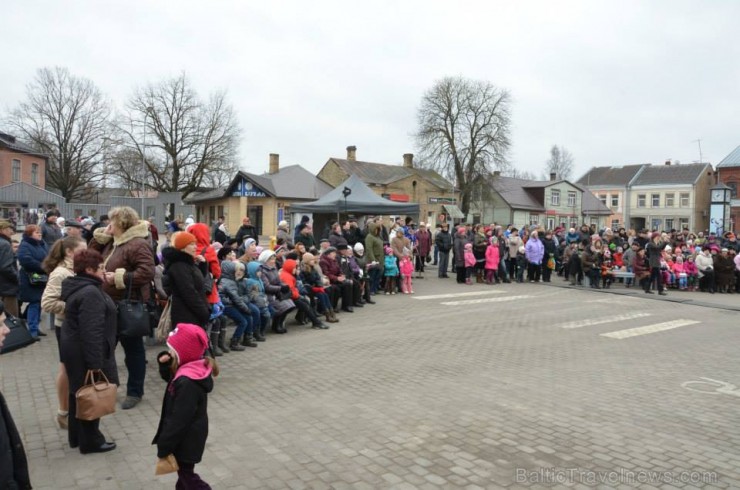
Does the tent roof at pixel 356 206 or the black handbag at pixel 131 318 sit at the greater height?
the tent roof at pixel 356 206

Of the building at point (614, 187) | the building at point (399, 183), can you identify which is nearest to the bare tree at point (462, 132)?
the building at point (399, 183)

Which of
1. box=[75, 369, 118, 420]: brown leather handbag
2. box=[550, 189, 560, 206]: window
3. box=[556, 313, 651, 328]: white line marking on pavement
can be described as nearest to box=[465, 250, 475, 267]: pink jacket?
box=[556, 313, 651, 328]: white line marking on pavement

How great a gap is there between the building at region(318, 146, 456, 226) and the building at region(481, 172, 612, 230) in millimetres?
7727

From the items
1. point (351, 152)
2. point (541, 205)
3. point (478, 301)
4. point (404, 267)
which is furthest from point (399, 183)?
point (478, 301)

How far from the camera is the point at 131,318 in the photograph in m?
5.29

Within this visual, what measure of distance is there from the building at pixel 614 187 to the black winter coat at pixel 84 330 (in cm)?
7823

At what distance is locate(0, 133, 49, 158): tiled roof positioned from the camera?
51750 mm

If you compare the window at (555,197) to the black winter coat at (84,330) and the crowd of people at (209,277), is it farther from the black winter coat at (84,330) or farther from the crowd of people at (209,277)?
the black winter coat at (84,330)

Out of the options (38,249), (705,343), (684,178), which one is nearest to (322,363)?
(38,249)

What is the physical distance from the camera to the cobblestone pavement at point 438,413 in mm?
4289

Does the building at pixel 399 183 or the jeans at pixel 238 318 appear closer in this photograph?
the jeans at pixel 238 318

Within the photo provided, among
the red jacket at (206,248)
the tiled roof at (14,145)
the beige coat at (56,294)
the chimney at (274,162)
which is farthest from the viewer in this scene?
the chimney at (274,162)

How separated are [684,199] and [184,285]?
79.0m

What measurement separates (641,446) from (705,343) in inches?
232
